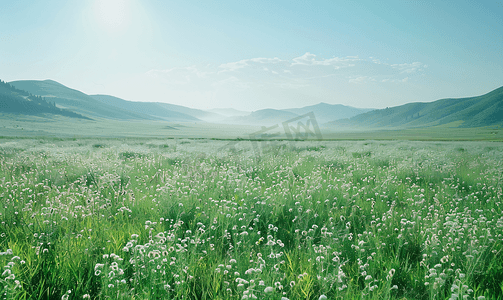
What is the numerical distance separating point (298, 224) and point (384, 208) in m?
2.27

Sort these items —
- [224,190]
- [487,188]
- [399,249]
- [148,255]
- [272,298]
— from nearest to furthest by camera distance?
1. [272,298]
2. [148,255]
3. [399,249]
4. [224,190]
5. [487,188]

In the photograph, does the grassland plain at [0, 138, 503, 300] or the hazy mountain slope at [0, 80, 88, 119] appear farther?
the hazy mountain slope at [0, 80, 88, 119]

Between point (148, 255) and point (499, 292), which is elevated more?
point (148, 255)

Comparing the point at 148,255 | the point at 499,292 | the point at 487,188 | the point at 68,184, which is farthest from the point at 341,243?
the point at 68,184

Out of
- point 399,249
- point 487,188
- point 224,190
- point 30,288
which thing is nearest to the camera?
point 30,288

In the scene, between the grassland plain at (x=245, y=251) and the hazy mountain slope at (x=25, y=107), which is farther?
the hazy mountain slope at (x=25, y=107)

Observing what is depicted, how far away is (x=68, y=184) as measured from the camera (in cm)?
699

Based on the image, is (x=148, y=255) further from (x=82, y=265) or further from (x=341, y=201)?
(x=341, y=201)

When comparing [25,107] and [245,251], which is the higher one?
[25,107]

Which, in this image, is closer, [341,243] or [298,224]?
[341,243]

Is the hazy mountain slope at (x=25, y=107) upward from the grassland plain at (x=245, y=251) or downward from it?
upward

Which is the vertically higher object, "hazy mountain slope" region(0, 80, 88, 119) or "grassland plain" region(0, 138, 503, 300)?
"hazy mountain slope" region(0, 80, 88, 119)

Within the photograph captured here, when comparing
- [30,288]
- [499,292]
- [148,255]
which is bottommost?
[499,292]

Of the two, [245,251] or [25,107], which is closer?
[245,251]
